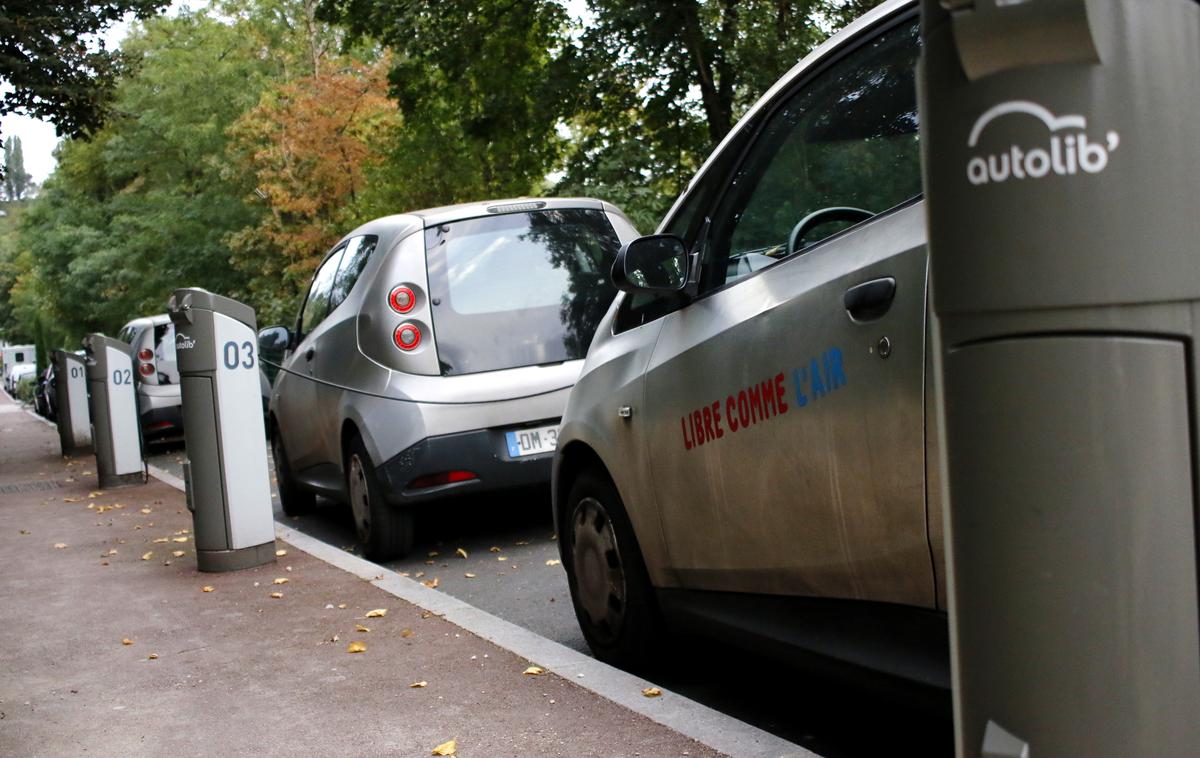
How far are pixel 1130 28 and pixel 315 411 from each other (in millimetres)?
7856

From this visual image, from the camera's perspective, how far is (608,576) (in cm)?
490

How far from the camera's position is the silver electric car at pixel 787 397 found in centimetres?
312

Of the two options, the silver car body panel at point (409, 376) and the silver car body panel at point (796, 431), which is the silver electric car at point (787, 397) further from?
the silver car body panel at point (409, 376)

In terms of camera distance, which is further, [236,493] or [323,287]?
[323,287]

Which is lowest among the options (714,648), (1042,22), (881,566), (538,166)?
(714,648)

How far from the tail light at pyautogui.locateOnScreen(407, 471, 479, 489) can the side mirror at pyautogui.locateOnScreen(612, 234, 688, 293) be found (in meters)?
3.41

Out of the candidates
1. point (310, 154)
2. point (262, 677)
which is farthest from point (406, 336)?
point (310, 154)

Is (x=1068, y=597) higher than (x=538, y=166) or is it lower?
lower

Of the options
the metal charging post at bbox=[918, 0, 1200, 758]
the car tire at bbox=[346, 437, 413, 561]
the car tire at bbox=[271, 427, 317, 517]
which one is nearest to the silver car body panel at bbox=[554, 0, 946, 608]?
→ the metal charging post at bbox=[918, 0, 1200, 758]

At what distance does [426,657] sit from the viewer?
5195 mm

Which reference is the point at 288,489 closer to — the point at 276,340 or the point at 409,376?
the point at 276,340

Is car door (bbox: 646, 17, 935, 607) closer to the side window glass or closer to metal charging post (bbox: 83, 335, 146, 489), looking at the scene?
the side window glass

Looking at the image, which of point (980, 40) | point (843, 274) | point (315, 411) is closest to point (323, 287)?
point (315, 411)

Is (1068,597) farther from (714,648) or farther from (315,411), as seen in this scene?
(315,411)
